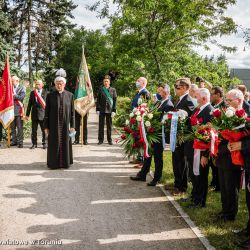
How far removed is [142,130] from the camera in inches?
308

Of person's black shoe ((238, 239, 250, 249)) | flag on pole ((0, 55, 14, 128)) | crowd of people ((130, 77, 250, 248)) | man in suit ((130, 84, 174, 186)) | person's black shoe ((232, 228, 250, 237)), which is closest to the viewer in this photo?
person's black shoe ((238, 239, 250, 249))

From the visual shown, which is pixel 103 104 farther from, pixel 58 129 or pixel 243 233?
pixel 243 233

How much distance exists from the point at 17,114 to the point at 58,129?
11.7 feet

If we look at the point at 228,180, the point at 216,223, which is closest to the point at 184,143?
the point at 228,180

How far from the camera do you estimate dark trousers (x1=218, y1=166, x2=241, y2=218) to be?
5.50 meters

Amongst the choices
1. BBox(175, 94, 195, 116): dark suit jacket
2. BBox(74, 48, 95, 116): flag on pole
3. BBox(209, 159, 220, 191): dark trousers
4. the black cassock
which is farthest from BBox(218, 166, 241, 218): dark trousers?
BBox(74, 48, 95, 116): flag on pole

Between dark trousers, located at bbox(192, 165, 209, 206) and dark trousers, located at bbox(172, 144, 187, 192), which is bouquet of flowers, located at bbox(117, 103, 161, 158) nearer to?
dark trousers, located at bbox(172, 144, 187, 192)

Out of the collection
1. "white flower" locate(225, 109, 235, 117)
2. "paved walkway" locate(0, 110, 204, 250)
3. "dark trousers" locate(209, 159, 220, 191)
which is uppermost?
"white flower" locate(225, 109, 235, 117)

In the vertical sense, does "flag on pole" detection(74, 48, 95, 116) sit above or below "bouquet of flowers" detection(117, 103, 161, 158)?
above

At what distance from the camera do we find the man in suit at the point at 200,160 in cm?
601

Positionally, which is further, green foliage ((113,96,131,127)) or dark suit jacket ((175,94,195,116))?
green foliage ((113,96,131,127))

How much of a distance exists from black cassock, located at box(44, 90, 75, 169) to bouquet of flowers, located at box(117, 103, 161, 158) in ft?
5.87

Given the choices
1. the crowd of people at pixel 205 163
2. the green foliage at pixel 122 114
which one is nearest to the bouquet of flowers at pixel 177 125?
the crowd of people at pixel 205 163

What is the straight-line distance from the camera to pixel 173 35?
14180mm
